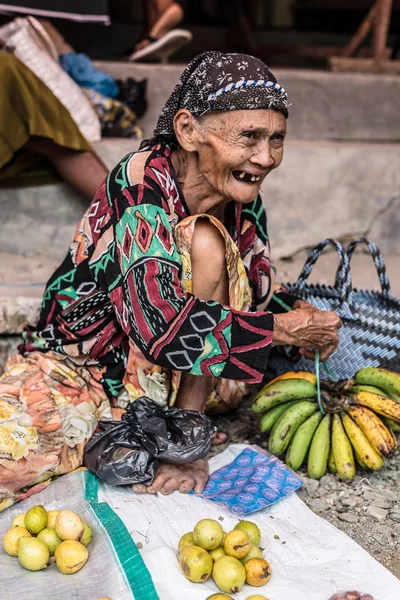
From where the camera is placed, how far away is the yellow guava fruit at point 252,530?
7.45ft

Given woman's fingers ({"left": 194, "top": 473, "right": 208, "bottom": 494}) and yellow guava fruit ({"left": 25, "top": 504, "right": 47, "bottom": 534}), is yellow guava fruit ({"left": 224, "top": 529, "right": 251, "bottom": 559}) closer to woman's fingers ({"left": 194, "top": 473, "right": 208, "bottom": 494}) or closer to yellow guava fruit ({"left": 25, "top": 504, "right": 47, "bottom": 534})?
woman's fingers ({"left": 194, "top": 473, "right": 208, "bottom": 494})

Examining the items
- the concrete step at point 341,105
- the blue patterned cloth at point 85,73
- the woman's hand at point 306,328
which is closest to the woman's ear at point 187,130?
the woman's hand at point 306,328

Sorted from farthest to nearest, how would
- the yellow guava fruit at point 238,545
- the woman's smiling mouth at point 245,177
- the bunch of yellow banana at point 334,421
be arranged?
1. the bunch of yellow banana at point 334,421
2. the woman's smiling mouth at point 245,177
3. the yellow guava fruit at point 238,545

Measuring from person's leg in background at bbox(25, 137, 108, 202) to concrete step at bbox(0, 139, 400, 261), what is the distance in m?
0.38

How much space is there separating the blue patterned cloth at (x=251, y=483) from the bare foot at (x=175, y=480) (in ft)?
0.14

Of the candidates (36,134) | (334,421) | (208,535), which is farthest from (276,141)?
(36,134)

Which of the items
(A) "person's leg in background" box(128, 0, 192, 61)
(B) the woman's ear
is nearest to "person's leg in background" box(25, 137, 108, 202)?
(B) the woman's ear

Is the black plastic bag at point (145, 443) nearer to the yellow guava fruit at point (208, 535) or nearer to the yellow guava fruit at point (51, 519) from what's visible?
the yellow guava fruit at point (51, 519)

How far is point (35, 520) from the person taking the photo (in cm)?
225

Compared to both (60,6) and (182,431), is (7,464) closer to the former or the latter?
(182,431)

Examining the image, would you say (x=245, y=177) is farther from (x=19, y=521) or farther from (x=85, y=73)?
(x=85, y=73)

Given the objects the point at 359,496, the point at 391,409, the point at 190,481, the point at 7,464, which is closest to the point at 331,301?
the point at 391,409

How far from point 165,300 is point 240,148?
0.58 m

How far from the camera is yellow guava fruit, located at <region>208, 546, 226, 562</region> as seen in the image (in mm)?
2170
